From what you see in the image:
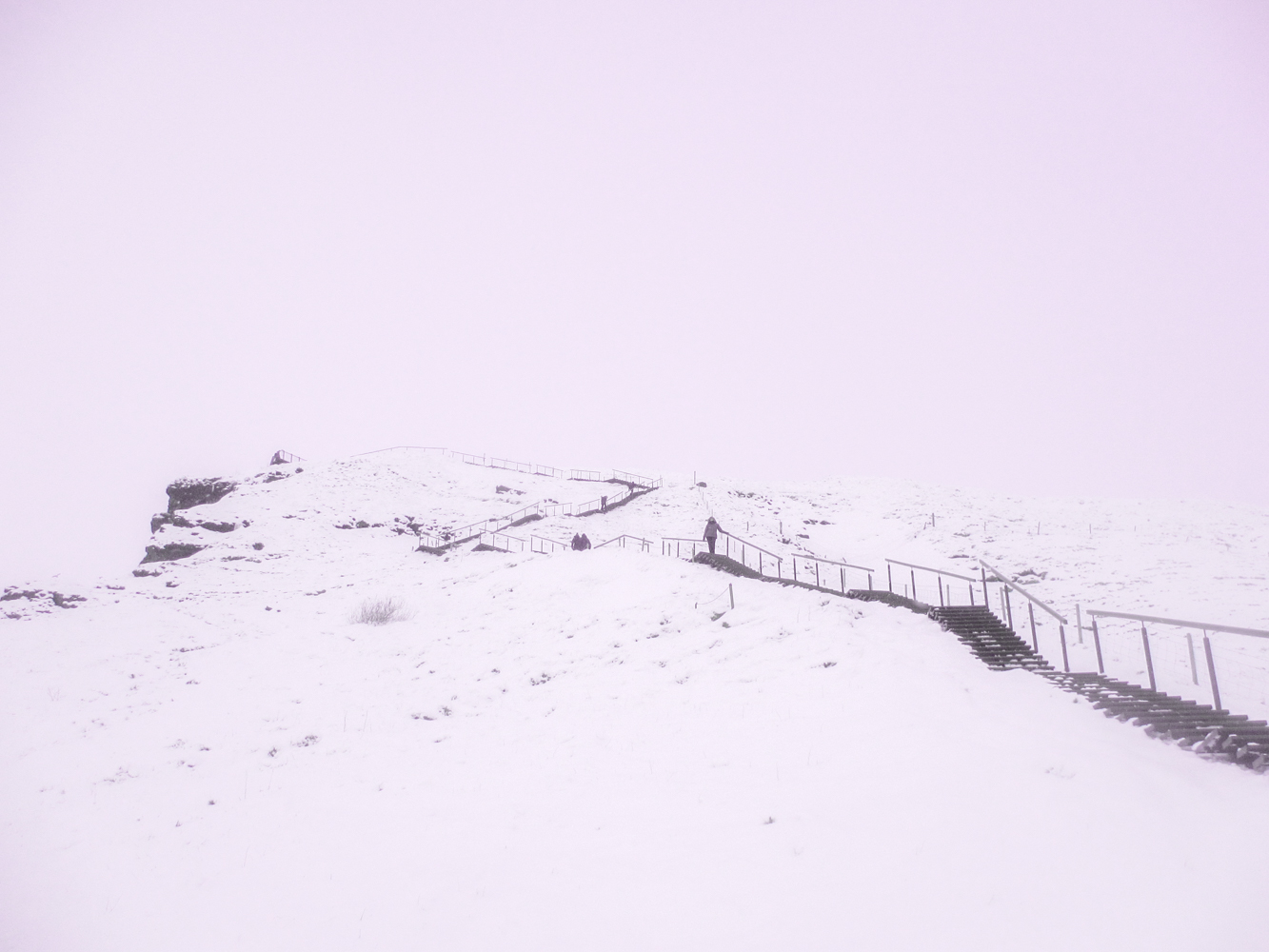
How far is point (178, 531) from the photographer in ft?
114

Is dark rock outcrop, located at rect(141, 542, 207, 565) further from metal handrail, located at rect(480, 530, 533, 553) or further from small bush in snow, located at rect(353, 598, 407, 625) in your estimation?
small bush in snow, located at rect(353, 598, 407, 625)

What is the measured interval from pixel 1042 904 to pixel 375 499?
4251cm

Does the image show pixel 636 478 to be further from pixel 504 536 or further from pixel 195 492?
pixel 195 492

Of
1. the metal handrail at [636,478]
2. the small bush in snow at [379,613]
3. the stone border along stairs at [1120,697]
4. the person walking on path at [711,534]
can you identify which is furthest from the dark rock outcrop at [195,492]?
the stone border along stairs at [1120,697]

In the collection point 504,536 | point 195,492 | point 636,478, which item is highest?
point 195,492

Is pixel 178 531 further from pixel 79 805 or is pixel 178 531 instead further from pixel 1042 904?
pixel 1042 904

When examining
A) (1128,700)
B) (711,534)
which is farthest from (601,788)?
(711,534)

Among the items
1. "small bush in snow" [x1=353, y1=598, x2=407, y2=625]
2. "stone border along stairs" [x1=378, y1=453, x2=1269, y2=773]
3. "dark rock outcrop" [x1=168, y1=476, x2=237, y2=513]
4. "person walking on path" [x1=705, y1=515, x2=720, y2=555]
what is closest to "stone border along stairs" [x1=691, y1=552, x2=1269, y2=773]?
"stone border along stairs" [x1=378, y1=453, x2=1269, y2=773]

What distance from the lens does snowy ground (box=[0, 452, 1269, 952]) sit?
21.5 feet

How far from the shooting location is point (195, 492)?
4278 centimetres

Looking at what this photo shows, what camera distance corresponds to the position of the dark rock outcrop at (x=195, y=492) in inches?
1666

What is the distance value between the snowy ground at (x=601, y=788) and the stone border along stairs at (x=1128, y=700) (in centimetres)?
47

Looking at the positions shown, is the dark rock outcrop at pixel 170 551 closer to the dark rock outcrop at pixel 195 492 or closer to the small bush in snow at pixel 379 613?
the dark rock outcrop at pixel 195 492

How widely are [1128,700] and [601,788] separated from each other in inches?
353
